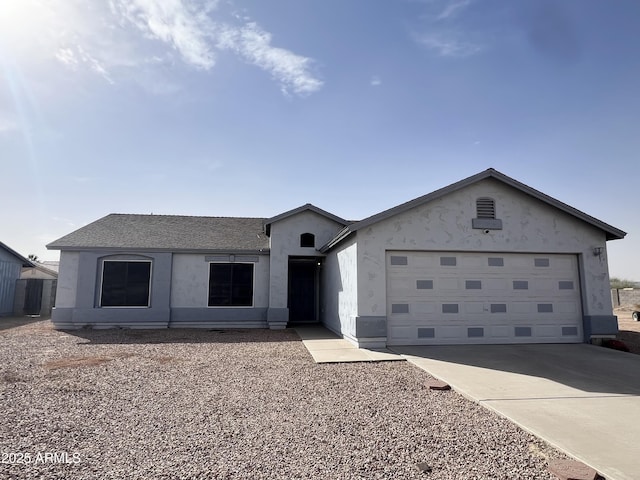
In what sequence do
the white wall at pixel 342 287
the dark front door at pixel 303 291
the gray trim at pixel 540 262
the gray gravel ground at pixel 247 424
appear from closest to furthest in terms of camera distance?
1. the gray gravel ground at pixel 247 424
2. the white wall at pixel 342 287
3. the gray trim at pixel 540 262
4. the dark front door at pixel 303 291

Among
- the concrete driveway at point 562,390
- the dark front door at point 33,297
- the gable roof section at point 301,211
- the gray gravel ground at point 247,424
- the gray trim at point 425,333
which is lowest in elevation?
the gray gravel ground at point 247,424

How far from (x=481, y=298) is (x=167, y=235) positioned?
12798mm

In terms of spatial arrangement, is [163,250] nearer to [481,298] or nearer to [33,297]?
[33,297]

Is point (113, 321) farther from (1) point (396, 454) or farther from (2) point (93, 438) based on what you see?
(1) point (396, 454)

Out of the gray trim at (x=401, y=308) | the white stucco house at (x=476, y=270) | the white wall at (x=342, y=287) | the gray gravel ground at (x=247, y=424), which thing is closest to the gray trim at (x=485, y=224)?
the white stucco house at (x=476, y=270)

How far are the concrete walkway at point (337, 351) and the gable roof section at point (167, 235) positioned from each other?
5.05 m

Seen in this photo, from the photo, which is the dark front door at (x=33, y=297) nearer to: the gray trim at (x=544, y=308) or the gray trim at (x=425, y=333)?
the gray trim at (x=425, y=333)

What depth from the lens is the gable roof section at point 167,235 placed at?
1476 cm

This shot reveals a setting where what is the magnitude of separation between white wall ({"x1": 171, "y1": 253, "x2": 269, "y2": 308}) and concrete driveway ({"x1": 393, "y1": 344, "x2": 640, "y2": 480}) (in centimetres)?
716

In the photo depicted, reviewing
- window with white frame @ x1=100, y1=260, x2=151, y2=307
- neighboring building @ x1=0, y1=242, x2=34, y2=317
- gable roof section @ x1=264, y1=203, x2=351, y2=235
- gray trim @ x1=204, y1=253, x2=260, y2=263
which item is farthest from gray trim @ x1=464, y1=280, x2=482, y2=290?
neighboring building @ x1=0, y1=242, x2=34, y2=317

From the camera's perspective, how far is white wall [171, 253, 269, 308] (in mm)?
14930

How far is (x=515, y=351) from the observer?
958cm

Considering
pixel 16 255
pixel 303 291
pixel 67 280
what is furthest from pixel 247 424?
pixel 16 255

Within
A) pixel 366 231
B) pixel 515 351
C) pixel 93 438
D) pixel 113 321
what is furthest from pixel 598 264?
pixel 113 321
